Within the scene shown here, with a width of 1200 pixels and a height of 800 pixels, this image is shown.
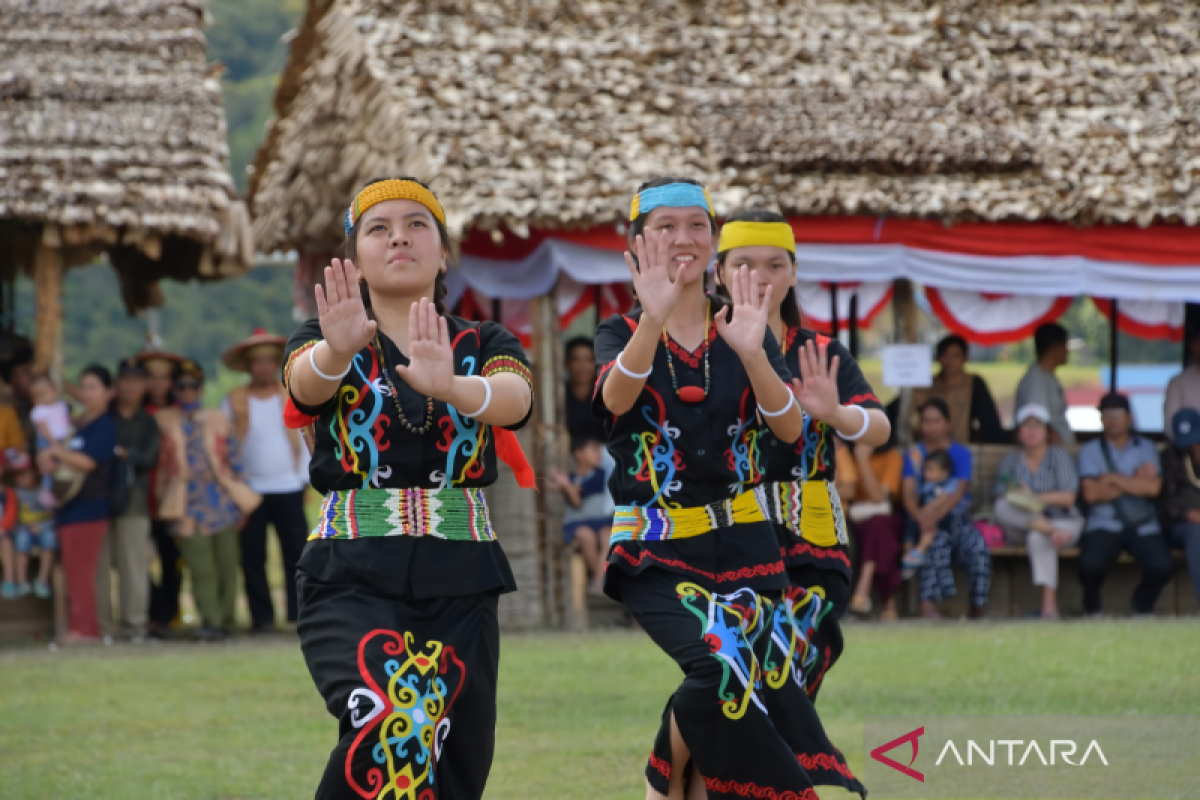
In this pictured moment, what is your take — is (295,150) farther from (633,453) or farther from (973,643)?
(633,453)

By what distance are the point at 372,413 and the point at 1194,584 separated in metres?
9.93

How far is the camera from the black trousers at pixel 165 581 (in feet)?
40.4

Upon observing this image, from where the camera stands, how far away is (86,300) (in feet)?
114

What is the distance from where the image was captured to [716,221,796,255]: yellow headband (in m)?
5.66

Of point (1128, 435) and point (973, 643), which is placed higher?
point (1128, 435)

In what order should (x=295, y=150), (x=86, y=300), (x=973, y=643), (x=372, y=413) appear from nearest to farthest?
(x=372, y=413) < (x=973, y=643) < (x=295, y=150) < (x=86, y=300)

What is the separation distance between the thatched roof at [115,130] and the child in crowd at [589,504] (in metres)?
2.97

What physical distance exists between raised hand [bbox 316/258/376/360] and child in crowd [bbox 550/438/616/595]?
26.9 feet

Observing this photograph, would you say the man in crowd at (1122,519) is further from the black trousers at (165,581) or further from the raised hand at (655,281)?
the raised hand at (655,281)

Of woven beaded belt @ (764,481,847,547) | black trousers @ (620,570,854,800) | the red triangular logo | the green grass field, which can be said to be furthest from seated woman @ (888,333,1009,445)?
black trousers @ (620,570,854,800)

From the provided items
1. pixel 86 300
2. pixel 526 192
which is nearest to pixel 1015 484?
pixel 526 192

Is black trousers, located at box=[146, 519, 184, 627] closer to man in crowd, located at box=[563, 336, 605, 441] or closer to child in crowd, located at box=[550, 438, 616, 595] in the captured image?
child in crowd, located at box=[550, 438, 616, 595]

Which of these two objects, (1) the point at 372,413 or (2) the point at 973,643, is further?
(2) the point at 973,643

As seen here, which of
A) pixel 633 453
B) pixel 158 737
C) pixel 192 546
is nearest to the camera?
pixel 633 453
